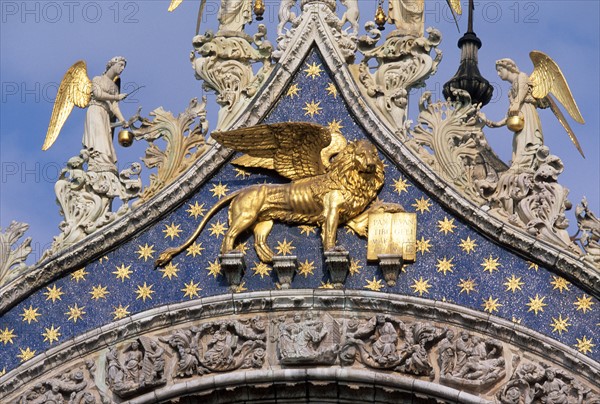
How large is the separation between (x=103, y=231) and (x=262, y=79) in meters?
1.97

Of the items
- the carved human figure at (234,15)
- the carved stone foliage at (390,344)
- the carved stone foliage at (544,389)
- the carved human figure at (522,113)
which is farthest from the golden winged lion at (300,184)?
the carved stone foliage at (544,389)

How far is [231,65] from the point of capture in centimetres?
2225

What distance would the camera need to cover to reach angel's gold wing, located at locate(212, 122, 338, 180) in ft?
70.8

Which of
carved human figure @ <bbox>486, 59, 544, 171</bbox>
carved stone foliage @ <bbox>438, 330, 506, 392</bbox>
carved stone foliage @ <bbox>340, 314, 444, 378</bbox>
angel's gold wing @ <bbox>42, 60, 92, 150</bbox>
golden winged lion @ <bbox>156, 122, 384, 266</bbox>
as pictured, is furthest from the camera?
angel's gold wing @ <bbox>42, 60, 92, 150</bbox>

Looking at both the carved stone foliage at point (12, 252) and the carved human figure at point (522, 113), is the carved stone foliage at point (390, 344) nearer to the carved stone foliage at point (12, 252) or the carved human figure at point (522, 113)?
the carved human figure at point (522, 113)

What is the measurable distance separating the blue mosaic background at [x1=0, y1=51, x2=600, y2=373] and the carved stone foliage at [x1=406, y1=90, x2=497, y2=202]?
0.90 feet

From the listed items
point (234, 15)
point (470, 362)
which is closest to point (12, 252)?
point (234, 15)

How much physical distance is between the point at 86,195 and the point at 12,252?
0.79 metres

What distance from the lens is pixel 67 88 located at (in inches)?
881

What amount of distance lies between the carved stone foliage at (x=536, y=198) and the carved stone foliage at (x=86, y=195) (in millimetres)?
3021

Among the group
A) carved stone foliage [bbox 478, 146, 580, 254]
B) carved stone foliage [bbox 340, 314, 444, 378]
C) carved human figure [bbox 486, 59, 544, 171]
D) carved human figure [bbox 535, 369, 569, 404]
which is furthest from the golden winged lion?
carved human figure [bbox 535, 369, 569, 404]

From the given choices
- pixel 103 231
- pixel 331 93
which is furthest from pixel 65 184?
pixel 331 93

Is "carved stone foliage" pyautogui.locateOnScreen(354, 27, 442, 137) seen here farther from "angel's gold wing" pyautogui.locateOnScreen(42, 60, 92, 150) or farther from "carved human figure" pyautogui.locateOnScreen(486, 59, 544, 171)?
"angel's gold wing" pyautogui.locateOnScreen(42, 60, 92, 150)

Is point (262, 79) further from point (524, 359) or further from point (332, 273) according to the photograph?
point (524, 359)
